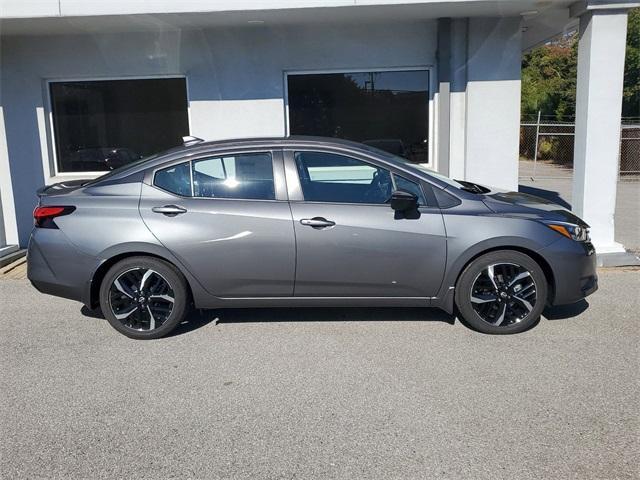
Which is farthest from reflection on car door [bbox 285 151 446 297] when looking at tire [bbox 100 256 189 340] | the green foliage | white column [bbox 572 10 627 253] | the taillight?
the green foliage

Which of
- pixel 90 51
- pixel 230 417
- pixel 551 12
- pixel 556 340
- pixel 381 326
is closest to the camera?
pixel 230 417

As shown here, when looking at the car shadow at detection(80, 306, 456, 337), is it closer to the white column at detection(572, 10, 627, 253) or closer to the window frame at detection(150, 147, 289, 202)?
the window frame at detection(150, 147, 289, 202)

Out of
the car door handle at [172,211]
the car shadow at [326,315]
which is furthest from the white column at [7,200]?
the car door handle at [172,211]

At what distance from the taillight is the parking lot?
3.33 feet

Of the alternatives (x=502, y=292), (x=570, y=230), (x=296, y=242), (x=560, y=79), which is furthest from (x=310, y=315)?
(x=560, y=79)

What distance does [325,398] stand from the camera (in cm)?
365

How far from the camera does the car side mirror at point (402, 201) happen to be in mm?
4449

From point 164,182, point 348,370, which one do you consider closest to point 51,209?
point 164,182

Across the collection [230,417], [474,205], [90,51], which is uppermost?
[90,51]

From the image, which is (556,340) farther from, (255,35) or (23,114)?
(23,114)

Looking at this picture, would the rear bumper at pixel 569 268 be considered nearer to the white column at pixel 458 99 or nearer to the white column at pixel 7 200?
the white column at pixel 458 99

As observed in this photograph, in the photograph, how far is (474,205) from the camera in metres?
4.65

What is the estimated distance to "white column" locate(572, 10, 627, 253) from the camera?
6508mm

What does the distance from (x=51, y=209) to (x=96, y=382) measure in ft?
5.32
